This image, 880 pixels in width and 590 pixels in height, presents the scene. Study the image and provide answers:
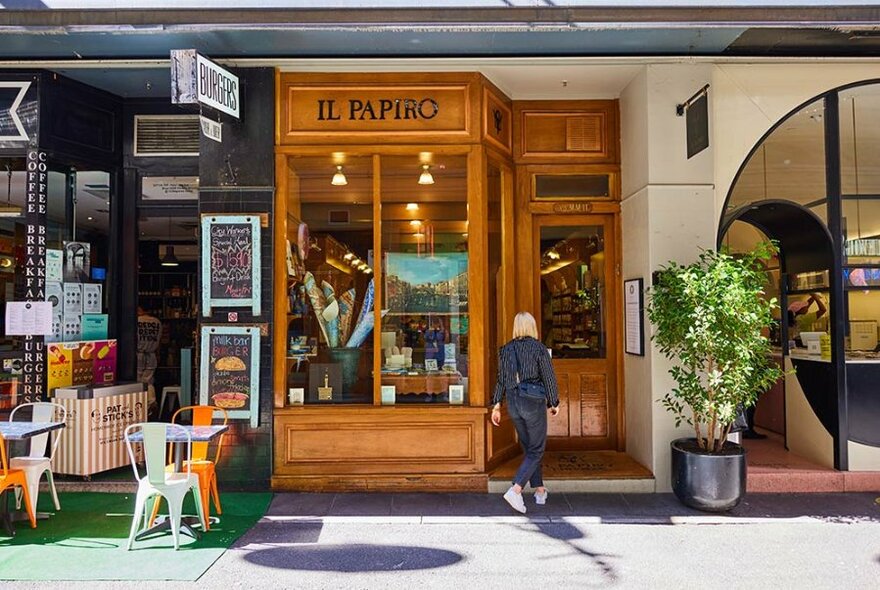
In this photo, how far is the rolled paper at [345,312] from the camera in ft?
20.3

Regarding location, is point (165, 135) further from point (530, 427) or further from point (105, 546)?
point (530, 427)

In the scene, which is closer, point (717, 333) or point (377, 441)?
point (717, 333)

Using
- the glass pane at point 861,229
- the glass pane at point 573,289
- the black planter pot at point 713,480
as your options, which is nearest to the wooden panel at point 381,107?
the glass pane at point 573,289

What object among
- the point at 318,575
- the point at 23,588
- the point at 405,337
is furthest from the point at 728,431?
the point at 23,588

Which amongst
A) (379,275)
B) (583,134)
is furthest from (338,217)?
(583,134)

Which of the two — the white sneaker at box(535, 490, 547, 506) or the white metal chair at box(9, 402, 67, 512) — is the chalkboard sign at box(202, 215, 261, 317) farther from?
the white sneaker at box(535, 490, 547, 506)

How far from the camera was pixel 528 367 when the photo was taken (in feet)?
17.3

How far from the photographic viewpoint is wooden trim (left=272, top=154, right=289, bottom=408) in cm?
591

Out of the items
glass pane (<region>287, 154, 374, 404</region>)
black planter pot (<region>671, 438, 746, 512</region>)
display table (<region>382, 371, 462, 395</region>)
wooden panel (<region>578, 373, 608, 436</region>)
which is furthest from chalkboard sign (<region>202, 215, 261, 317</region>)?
black planter pot (<region>671, 438, 746, 512</region>)

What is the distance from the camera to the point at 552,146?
6.76 m

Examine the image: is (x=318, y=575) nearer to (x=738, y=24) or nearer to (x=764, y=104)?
(x=738, y=24)

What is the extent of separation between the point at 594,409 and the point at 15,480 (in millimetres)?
5368

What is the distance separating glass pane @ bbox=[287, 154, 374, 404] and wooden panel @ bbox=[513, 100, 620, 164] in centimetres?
182

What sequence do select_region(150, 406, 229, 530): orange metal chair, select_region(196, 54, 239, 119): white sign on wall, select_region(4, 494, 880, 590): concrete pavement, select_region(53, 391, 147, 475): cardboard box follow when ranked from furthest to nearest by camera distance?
1. select_region(53, 391, 147, 475): cardboard box
2. select_region(196, 54, 239, 119): white sign on wall
3. select_region(150, 406, 229, 530): orange metal chair
4. select_region(4, 494, 880, 590): concrete pavement
